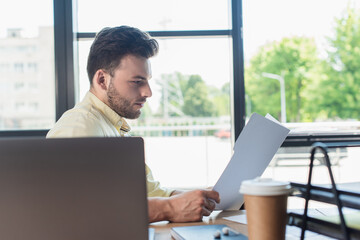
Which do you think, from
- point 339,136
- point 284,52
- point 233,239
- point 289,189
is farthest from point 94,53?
point 284,52

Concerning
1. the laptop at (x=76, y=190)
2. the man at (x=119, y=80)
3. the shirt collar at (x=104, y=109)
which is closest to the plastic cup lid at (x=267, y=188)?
the laptop at (x=76, y=190)

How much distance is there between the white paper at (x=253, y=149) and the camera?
97cm

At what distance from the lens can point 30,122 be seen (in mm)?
2656

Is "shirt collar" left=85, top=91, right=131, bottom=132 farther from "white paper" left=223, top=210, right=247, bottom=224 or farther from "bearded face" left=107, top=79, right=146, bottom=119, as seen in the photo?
"white paper" left=223, top=210, right=247, bottom=224

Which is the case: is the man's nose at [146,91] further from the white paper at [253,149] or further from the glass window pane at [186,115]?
the glass window pane at [186,115]

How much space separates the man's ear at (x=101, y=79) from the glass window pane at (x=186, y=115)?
1.20m

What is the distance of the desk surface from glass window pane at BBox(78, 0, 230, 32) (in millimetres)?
1762

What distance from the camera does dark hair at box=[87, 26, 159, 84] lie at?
148 cm

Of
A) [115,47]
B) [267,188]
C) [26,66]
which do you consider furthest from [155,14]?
[267,188]

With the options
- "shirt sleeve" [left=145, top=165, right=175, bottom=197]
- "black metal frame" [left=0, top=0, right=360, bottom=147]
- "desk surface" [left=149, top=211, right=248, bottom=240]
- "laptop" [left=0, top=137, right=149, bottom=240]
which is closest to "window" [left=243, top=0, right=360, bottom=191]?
"black metal frame" [left=0, top=0, right=360, bottom=147]

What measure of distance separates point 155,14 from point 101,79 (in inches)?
56.2

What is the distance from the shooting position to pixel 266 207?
0.64 m

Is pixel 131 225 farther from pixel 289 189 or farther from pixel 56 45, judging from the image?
A: pixel 56 45

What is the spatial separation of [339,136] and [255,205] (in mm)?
2184
